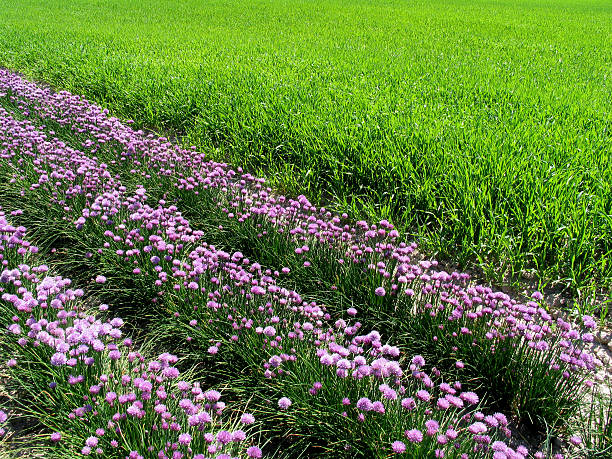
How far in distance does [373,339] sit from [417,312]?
0.76m

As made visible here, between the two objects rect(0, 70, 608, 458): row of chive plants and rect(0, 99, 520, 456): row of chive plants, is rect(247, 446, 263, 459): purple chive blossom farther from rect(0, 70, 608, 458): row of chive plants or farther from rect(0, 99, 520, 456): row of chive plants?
rect(0, 70, 608, 458): row of chive plants

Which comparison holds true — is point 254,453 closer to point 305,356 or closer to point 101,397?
point 305,356

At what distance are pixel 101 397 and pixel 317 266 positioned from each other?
70.6 inches

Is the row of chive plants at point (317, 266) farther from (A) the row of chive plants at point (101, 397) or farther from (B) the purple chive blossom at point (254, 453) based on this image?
(B) the purple chive blossom at point (254, 453)

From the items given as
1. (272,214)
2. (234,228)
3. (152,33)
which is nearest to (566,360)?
(272,214)

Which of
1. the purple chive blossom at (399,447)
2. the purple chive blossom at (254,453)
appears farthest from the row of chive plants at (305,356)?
the purple chive blossom at (254,453)

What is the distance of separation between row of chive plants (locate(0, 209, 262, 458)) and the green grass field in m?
2.37

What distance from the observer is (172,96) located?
720 centimetres

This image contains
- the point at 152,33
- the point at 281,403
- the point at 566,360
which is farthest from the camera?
the point at 152,33

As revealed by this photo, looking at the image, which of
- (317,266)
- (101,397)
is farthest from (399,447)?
(317,266)

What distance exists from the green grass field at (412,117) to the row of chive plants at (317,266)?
0.60 metres

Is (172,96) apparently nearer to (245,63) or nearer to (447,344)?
(245,63)

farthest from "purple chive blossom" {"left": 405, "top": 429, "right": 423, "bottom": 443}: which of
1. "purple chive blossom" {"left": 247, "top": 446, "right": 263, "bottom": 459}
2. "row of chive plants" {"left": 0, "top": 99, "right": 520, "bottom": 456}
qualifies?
"purple chive blossom" {"left": 247, "top": 446, "right": 263, "bottom": 459}

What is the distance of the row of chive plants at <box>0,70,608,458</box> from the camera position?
102 inches
